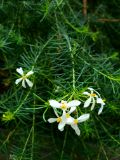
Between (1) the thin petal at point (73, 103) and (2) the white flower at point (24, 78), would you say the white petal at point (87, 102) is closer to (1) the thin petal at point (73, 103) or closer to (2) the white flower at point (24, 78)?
(1) the thin petal at point (73, 103)

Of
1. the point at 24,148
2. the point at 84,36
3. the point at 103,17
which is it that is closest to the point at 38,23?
the point at 84,36

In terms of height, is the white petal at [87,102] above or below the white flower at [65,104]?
below

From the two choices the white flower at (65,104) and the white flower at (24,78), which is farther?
the white flower at (24,78)

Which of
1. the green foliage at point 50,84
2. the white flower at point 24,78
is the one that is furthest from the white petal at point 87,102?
the white flower at point 24,78

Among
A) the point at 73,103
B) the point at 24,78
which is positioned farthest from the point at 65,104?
the point at 24,78

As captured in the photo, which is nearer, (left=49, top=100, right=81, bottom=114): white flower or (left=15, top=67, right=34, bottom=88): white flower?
(left=49, top=100, right=81, bottom=114): white flower

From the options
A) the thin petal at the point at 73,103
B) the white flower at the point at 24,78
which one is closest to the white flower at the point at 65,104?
the thin petal at the point at 73,103

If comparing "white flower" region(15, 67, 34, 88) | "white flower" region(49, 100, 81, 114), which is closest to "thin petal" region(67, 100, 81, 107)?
"white flower" region(49, 100, 81, 114)

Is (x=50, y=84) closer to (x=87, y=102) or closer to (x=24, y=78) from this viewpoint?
(x=24, y=78)

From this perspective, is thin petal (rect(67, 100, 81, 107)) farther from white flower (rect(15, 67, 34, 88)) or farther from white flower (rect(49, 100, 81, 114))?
white flower (rect(15, 67, 34, 88))
